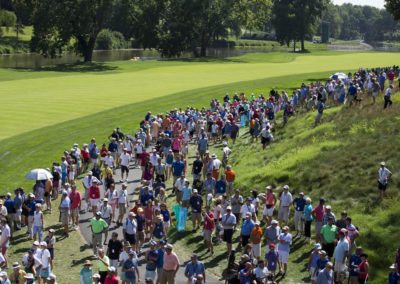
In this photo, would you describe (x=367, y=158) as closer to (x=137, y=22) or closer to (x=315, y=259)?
(x=315, y=259)

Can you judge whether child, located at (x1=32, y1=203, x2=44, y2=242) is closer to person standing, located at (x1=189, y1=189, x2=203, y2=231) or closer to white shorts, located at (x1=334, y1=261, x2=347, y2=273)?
person standing, located at (x1=189, y1=189, x2=203, y2=231)

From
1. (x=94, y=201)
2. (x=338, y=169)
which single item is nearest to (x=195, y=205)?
(x=94, y=201)

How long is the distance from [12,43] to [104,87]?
232 feet

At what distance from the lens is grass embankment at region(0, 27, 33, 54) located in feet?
383

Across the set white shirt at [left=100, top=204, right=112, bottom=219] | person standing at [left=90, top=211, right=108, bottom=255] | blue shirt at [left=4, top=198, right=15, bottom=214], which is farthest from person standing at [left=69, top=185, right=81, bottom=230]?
person standing at [left=90, top=211, right=108, bottom=255]

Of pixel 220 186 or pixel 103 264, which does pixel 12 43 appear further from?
pixel 103 264

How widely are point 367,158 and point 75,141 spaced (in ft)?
59.1

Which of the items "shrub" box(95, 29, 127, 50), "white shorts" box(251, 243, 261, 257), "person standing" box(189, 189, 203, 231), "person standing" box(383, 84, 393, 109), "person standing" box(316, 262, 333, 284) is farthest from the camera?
"shrub" box(95, 29, 127, 50)

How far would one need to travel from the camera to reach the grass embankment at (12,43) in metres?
117

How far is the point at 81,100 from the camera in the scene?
1986 inches

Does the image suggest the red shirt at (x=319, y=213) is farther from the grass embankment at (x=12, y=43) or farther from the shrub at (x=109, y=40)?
the shrub at (x=109, y=40)

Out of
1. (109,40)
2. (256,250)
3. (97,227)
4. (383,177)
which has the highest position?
(109,40)

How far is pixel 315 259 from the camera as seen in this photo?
15961 millimetres

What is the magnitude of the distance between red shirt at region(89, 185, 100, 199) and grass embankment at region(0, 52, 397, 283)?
63.1 inches
